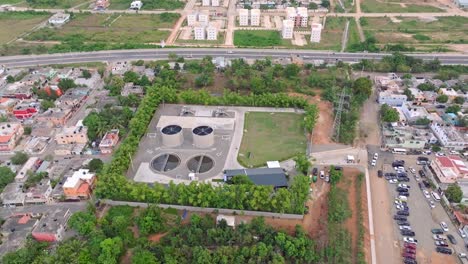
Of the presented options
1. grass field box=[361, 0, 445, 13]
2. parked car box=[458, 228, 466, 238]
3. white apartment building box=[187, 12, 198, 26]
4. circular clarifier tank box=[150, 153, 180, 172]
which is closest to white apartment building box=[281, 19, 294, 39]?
white apartment building box=[187, 12, 198, 26]

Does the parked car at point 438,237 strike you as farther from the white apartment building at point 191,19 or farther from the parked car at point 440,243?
the white apartment building at point 191,19

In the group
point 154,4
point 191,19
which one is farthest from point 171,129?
point 154,4

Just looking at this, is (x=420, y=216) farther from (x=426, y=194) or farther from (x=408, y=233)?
(x=426, y=194)

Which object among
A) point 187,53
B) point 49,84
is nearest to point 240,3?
point 187,53

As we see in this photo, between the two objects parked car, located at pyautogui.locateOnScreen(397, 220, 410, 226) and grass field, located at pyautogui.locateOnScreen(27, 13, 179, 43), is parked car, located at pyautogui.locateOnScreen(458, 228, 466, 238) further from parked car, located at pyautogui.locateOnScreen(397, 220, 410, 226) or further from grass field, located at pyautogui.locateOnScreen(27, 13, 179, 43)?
grass field, located at pyautogui.locateOnScreen(27, 13, 179, 43)

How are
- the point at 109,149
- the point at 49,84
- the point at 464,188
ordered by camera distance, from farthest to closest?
the point at 49,84 < the point at 109,149 < the point at 464,188

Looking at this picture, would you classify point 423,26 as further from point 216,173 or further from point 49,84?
point 49,84
